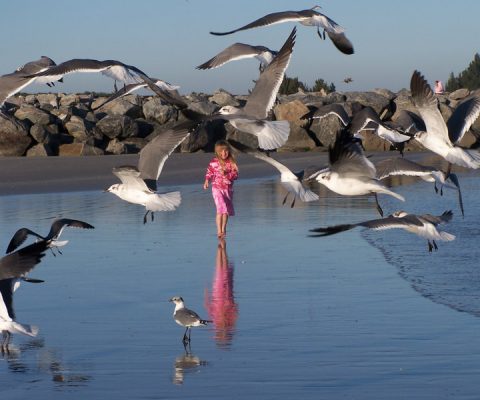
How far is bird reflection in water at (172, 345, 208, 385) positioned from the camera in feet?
24.3

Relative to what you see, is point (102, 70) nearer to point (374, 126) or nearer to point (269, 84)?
point (269, 84)

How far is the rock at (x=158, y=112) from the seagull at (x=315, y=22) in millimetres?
27320

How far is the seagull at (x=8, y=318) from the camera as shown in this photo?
25.1 ft

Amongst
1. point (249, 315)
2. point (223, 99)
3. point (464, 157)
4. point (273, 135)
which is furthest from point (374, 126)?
point (223, 99)

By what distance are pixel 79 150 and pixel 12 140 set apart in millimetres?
2008

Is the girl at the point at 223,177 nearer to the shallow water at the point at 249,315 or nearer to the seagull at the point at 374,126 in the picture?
the shallow water at the point at 249,315

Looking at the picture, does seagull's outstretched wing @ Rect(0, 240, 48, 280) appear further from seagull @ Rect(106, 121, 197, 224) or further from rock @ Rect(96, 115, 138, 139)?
rock @ Rect(96, 115, 138, 139)

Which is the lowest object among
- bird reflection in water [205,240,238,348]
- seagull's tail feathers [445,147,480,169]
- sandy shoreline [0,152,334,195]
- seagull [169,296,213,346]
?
sandy shoreline [0,152,334,195]

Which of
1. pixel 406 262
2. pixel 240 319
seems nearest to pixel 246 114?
pixel 406 262

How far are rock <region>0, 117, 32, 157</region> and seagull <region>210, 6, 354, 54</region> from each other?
20568 mm

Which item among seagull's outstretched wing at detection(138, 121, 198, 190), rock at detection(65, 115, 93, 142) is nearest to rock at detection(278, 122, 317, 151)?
rock at detection(65, 115, 93, 142)

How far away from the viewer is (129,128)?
3634 cm

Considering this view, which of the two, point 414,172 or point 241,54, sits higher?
point 241,54

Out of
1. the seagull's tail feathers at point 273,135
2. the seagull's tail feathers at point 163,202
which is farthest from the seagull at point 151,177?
the seagull's tail feathers at point 273,135
